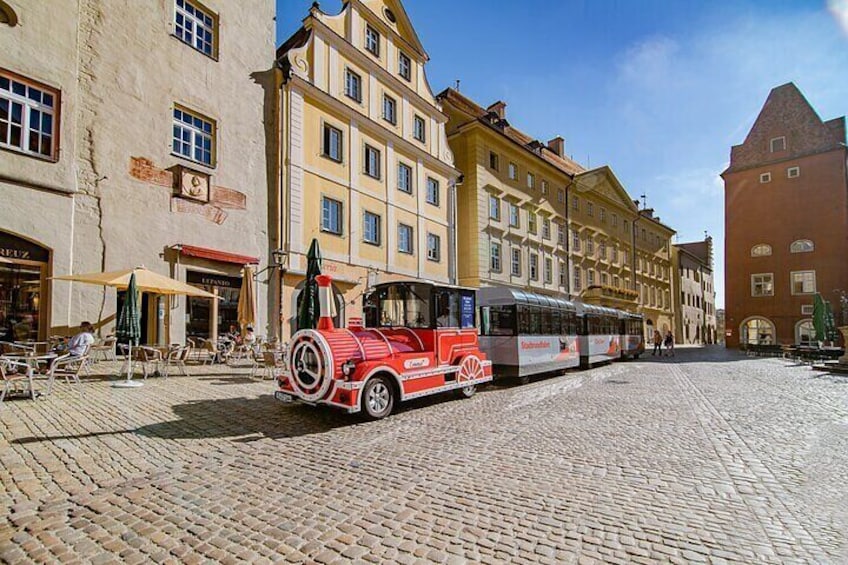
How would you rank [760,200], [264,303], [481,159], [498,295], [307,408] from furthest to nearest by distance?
[760,200] → [481,159] → [264,303] → [498,295] → [307,408]

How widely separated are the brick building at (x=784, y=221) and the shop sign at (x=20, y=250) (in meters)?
44.5

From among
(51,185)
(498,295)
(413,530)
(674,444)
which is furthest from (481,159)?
(413,530)

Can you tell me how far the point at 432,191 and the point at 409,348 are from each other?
17.1 m

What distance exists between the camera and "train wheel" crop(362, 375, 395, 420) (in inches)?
303

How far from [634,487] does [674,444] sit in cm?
222

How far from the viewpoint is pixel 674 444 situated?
652cm

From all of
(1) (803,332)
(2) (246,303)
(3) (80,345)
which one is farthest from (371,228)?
(1) (803,332)

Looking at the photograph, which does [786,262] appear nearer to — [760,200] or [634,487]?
[760,200]

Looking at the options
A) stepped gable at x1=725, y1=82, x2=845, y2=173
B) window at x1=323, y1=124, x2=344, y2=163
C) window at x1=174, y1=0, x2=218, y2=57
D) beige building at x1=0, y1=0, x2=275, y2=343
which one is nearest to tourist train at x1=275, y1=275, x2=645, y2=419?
beige building at x1=0, y1=0, x2=275, y2=343

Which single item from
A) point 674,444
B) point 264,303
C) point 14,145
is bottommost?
point 674,444

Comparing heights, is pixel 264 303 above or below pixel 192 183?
below

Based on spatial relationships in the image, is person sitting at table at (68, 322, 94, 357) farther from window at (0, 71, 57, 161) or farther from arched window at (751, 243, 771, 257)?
arched window at (751, 243, 771, 257)

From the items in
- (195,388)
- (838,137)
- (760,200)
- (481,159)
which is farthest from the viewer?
(760,200)

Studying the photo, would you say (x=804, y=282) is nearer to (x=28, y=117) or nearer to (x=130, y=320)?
(x=130, y=320)
